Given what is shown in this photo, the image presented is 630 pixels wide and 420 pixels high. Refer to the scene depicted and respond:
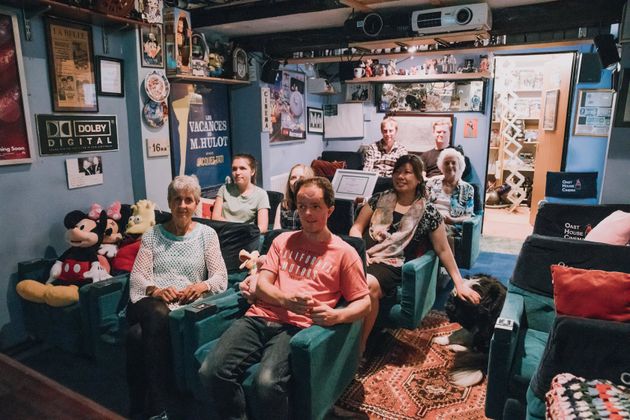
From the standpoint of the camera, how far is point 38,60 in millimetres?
3020

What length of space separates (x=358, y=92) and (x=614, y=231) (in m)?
4.49

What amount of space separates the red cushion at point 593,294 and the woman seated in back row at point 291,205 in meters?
1.80

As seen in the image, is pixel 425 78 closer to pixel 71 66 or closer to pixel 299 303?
pixel 71 66

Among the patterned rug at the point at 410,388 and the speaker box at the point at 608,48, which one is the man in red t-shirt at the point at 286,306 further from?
the speaker box at the point at 608,48

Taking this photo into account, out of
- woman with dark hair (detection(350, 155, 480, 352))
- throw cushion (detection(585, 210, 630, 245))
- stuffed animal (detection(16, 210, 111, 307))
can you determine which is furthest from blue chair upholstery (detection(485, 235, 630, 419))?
stuffed animal (detection(16, 210, 111, 307))

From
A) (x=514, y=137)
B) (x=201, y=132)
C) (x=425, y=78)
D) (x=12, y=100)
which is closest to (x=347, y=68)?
(x=425, y=78)

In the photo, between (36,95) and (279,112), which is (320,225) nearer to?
(36,95)

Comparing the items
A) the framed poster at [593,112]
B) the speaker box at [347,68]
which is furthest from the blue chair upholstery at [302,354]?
the framed poster at [593,112]

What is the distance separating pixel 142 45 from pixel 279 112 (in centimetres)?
232

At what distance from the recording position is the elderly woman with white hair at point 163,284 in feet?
7.25

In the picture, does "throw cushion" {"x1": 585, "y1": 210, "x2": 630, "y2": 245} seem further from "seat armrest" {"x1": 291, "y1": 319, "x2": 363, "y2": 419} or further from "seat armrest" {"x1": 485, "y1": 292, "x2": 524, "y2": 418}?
"seat armrest" {"x1": 291, "y1": 319, "x2": 363, "y2": 419}

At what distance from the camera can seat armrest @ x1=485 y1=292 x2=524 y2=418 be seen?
1.95 metres

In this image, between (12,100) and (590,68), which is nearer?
(12,100)

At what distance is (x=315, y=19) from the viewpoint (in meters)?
4.14
